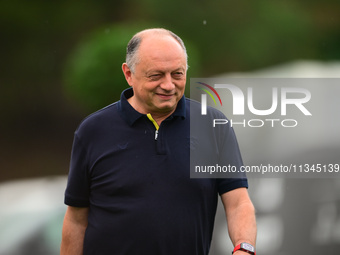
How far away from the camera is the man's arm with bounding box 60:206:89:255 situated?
2049 mm

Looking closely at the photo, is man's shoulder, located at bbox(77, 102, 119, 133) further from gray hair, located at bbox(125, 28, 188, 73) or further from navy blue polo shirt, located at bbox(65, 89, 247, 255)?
gray hair, located at bbox(125, 28, 188, 73)

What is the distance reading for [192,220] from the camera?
190cm

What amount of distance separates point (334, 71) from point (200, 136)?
2.61m

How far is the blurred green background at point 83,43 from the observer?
13.3 ft

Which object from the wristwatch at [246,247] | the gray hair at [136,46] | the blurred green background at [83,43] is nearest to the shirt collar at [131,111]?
the gray hair at [136,46]

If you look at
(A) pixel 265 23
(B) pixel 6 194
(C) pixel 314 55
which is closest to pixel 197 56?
(A) pixel 265 23

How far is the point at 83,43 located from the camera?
406 centimetres

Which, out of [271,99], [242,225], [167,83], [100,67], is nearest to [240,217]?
[242,225]

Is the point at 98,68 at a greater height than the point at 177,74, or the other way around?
the point at 98,68

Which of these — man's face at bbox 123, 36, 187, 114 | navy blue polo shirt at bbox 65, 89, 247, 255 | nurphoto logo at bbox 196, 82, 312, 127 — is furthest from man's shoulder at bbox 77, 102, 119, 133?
nurphoto logo at bbox 196, 82, 312, 127

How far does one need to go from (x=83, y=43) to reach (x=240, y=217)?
2.52m

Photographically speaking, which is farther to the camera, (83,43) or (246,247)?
(83,43)

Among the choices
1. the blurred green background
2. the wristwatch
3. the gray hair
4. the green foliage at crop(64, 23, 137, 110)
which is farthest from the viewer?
the blurred green background

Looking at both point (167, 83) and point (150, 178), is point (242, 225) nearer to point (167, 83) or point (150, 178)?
point (150, 178)
